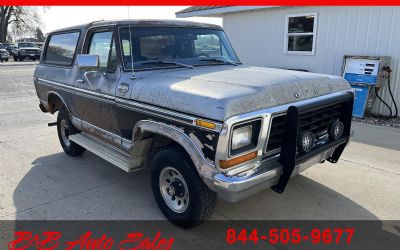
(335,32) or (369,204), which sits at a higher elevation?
(335,32)

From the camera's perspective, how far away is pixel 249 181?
285 centimetres

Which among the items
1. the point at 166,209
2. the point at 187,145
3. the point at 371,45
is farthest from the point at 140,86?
the point at 371,45

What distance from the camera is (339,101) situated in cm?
363

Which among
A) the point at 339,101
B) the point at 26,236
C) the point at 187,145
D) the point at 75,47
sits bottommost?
the point at 26,236

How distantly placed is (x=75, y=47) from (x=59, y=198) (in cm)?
215

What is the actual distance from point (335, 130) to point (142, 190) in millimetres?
2418

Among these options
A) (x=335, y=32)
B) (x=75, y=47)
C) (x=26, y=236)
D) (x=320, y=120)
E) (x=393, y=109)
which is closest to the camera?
(x=26, y=236)

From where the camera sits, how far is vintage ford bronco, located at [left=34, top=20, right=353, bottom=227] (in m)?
2.88

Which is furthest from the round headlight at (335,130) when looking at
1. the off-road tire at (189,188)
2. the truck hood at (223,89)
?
the off-road tire at (189,188)

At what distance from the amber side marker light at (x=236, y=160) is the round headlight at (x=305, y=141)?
52 centimetres

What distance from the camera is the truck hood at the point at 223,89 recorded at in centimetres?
284

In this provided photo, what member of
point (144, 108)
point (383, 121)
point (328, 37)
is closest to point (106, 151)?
point (144, 108)

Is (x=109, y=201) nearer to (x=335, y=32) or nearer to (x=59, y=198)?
(x=59, y=198)

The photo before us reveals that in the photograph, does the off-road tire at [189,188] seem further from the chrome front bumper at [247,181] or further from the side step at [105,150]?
the side step at [105,150]
